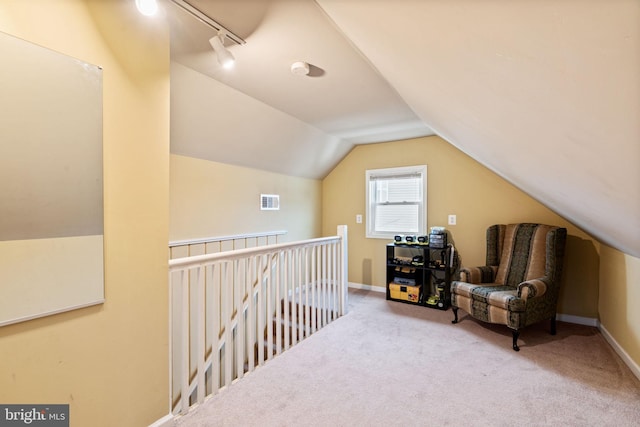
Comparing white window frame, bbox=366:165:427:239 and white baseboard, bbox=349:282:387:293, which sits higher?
white window frame, bbox=366:165:427:239

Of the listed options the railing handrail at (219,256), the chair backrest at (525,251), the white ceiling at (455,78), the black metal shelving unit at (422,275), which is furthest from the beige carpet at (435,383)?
the white ceiling at (455,78)

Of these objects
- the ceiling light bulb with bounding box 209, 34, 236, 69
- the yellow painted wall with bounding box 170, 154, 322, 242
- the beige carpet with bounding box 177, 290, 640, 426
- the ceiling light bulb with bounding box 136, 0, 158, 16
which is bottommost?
the beige carpet with bounding box 177, 290, 640, 426

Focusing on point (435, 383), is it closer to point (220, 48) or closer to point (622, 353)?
point (622, 353)

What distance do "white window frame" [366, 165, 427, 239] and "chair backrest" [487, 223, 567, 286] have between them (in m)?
0.95

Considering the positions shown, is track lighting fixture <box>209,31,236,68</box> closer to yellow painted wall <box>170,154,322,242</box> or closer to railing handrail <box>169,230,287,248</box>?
yellow painted wall <box>170,154,322,242</box>

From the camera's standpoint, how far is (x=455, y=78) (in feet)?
4.18

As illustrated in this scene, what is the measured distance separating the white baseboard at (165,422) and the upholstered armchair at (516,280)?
8.87 ft

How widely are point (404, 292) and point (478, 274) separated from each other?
98 cm

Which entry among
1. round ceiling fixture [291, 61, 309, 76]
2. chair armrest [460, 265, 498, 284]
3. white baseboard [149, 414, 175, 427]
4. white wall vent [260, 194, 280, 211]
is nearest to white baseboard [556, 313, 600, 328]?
chair armrest [460, 265, 498, 284]

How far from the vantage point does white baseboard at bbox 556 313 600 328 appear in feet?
10.5

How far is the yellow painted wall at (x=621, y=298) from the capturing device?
2.26 meters

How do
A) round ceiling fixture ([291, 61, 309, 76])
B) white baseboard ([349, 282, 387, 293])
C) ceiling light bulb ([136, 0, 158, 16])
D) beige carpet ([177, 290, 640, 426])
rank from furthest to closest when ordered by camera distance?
white baseboard ([349, 282, 387, 293]) < round ceiling fixture ([291, 61, 309, 76]) < beige carpet ([177, 290, 640, 426]) < ceiling light bulb ([136, 0, 158, 16])

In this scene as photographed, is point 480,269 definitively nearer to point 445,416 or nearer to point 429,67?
point 445,416

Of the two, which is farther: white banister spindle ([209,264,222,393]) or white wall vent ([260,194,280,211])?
white wall vent ([260,194,280,211])
